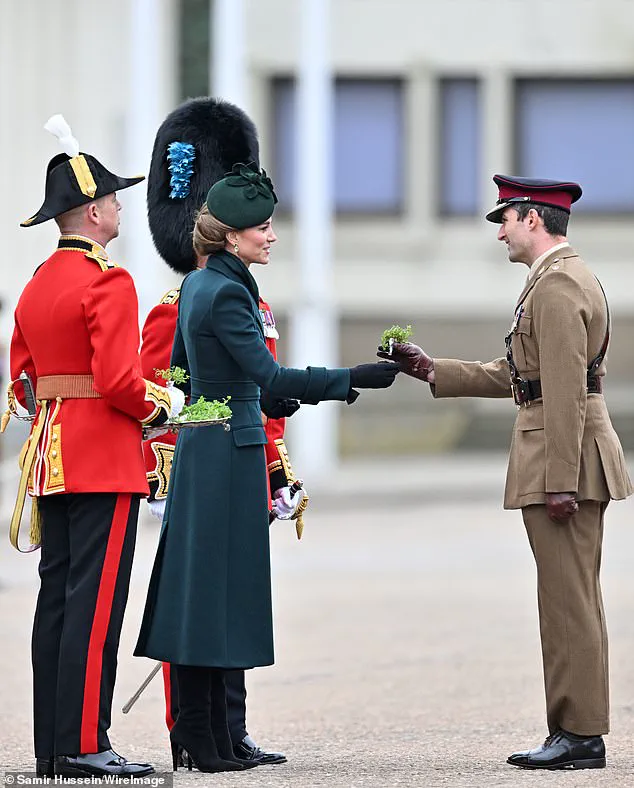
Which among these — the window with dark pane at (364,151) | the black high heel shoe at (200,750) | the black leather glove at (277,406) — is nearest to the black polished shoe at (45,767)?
the black high heel shoe at (200,750)

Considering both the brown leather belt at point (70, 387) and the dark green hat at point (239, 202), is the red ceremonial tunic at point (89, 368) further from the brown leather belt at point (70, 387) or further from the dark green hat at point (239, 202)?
the dark green hat at point (239, 202)

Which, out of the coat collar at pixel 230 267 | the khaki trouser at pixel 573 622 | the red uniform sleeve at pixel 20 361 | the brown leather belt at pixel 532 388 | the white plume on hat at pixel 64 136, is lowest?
the khaki trouser at pixel 573 622

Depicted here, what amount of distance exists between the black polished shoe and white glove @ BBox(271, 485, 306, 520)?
3.41ft

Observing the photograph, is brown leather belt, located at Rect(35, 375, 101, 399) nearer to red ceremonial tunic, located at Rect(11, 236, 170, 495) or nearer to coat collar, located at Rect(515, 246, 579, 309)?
red ceremonial tunic, located at Rect(11, 236, 170, 495)

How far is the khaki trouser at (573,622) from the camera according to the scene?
5051mm

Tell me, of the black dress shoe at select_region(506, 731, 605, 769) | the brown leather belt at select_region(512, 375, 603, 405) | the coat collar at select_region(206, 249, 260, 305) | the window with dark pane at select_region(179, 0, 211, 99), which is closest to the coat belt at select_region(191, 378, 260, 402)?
the coat collar at select_region(206, 249, 260, 305)

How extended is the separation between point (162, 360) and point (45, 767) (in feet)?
4.24

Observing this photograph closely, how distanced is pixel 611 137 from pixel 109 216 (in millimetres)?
17299

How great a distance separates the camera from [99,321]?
468 centimetres

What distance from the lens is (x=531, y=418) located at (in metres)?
5.20

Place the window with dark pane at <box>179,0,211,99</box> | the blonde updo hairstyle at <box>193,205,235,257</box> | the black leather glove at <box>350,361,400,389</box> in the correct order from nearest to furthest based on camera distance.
Result: the black leather glove at <box>350,361,400,389</box>, the blonde updo hairstyle at <box>193,205,235,257</box>, the window with dark pane at <box>179,0,211,99</box>

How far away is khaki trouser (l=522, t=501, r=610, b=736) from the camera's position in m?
5.05

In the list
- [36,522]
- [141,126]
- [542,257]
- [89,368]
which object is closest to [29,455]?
[36,522]

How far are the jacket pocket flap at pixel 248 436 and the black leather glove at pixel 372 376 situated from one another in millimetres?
319
